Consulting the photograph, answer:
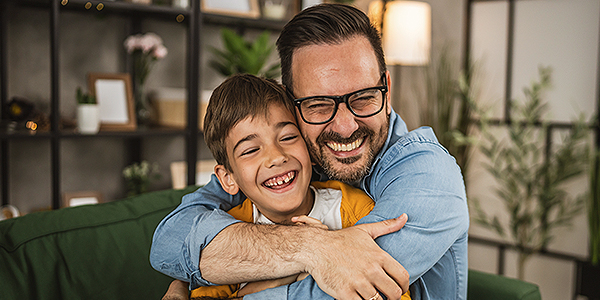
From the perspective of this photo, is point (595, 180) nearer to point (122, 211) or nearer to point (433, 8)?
point (433, 8)

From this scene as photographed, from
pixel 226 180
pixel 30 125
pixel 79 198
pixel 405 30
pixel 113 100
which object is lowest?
pixel 79 198

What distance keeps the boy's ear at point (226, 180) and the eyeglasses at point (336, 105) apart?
25 centimetres

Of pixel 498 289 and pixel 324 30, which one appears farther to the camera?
pixel 498 289

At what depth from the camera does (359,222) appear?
41.0 inches

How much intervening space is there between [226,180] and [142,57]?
1595mm

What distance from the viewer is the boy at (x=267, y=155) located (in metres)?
1.17

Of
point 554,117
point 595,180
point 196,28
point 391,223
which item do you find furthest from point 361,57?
point 554,117

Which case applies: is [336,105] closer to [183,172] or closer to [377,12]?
[183,172]

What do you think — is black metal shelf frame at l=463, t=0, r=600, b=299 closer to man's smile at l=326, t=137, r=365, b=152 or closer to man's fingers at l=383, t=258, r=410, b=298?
man's smile at l=326, t=137, r=365, b=152

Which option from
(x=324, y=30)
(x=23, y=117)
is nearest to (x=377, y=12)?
(x=324, y=30)

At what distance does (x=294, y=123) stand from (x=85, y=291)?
71 centimetres

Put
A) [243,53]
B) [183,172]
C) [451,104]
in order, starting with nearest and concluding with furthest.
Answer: [243,53] < [183,172] < [451,104]

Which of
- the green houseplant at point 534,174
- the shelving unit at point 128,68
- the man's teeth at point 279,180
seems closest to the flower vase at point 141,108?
the shelving unit at point 128,68

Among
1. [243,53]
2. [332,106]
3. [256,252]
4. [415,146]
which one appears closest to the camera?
[256,252]
